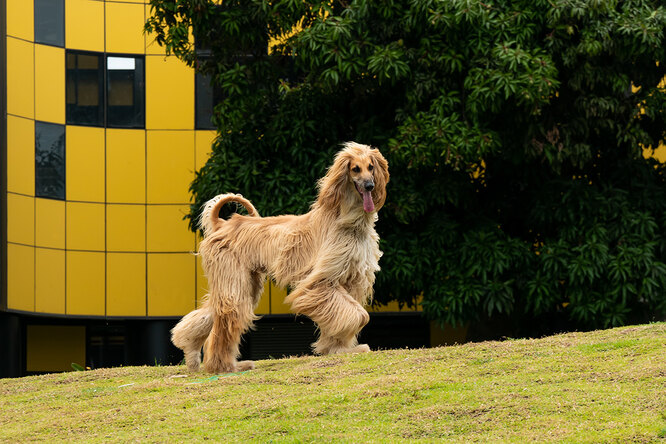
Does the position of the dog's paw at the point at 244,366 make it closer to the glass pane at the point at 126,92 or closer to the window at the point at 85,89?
the glass pane at the point at 126,92

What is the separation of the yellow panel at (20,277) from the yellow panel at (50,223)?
366 mm

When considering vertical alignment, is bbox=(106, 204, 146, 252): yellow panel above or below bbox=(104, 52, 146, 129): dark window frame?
below

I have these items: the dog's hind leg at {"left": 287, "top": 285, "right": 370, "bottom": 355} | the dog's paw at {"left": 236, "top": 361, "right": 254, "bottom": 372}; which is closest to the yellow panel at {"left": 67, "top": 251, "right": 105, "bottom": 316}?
the dog's paw at {"left": 236, "top": 361, "right": 254, "bottom": 372}

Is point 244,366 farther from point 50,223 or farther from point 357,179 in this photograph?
point 50,223

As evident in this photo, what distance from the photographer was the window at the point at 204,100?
26.4 meters

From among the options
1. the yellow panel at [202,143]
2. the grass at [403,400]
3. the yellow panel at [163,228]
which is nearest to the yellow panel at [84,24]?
the yellow panel at [202,143]

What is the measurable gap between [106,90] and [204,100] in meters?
2.27

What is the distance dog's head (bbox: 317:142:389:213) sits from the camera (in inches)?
452

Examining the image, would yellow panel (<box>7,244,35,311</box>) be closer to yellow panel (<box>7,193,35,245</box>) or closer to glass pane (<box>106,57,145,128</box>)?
yellow panel (<box>7,193,35,245</box>)

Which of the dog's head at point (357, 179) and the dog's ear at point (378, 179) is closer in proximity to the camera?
the dog's head at point (357, 179)

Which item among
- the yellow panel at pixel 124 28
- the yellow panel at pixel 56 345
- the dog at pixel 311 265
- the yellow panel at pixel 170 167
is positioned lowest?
the yellow panel at pixel 56 345

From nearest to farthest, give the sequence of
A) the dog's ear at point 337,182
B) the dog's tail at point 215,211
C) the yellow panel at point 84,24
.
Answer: the dog's ear at point 337,182 < the dog's tail at point 215,211 < the yellow panel at point 84,24

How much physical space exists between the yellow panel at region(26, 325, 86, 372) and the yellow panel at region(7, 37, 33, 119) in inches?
225

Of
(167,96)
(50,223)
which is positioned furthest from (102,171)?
(167,96)
